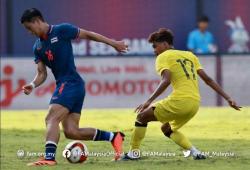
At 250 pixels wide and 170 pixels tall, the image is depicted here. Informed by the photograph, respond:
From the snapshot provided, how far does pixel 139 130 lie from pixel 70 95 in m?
1.01

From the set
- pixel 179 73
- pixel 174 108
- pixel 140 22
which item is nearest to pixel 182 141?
pixel 174 108

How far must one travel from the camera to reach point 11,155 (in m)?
12.7

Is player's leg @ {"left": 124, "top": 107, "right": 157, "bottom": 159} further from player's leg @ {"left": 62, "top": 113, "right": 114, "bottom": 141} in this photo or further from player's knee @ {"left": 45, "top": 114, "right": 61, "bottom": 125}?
player's knee @ {"left": 45, "top": 114, "right": 61, "bottom": 125}

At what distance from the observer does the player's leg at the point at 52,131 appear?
11.1 meters

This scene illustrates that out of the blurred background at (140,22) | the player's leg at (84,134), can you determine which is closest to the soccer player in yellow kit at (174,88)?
the player's leg at (84,134)

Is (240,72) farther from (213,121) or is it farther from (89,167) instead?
(89,167)

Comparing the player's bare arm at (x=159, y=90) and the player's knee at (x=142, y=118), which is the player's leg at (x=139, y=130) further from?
the player's bare arm at (x=159, y=90)

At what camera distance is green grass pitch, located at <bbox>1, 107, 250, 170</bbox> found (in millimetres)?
11227

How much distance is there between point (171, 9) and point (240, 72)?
3.48 m

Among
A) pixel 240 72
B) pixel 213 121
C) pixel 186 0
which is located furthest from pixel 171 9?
pixel 213 121

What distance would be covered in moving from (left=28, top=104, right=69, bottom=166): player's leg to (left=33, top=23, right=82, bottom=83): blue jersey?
43 cm

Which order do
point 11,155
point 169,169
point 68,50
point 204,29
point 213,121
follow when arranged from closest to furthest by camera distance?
point 169,169
point 68,50
point 11,155
point 213,121
point 204,29

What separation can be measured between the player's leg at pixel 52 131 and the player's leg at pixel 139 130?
3.11 feet

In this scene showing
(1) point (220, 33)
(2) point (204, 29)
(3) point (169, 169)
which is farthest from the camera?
(1) point (220, 33)
